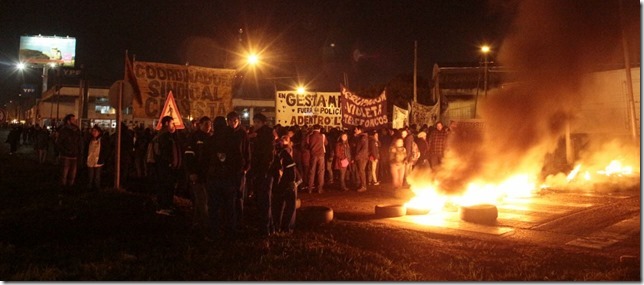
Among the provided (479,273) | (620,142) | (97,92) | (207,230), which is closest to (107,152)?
(207,230)

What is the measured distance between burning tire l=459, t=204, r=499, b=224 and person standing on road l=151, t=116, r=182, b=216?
5.13 m

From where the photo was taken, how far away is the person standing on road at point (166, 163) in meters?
8.80

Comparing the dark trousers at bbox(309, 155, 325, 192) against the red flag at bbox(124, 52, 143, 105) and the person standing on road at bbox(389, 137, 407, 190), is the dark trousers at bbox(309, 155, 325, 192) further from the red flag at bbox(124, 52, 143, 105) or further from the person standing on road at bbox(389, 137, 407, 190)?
the red flag at bbox(124, 52, 143, 105)

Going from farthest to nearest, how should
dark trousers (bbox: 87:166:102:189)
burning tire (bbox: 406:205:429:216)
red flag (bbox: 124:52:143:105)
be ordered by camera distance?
dark trousers (bbox: 87:166:102:189) < red flag (bbox: 124:52:143:105) < burning tire (bbox: 406:205:429:216)

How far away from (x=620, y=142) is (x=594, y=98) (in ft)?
10.4

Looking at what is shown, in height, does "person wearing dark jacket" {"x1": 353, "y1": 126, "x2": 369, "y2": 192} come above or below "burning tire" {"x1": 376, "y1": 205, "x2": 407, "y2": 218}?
above

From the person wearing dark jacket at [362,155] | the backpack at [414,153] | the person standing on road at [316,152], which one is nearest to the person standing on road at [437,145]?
the backpack at [414,153]

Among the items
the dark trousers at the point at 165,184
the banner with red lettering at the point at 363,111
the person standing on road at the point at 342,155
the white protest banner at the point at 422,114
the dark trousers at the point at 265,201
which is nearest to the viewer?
the dark trousers at the point at 265,201

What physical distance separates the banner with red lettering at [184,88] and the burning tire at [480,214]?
263 inches

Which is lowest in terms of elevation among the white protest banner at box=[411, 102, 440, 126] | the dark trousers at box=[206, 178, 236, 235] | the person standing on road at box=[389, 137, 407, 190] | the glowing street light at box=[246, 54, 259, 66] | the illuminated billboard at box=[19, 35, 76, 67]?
the dark trousers at box=[206, 178, 236, 235]

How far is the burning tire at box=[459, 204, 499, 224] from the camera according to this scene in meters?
8.55

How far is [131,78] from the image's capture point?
10742 mm

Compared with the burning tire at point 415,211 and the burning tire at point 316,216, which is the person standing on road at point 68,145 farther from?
the burning tire at point 415,211

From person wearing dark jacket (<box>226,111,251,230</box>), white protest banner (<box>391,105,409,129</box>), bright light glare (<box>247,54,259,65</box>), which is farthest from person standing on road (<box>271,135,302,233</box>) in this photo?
bright light glare (<box>247,54,259,65</box>)
